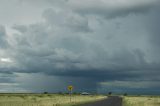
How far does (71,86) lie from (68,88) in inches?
32.2

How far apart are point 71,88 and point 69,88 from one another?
1.37 feet

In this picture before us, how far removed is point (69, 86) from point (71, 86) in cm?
43

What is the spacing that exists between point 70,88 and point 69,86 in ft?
1.80

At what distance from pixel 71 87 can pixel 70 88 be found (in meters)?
0.33

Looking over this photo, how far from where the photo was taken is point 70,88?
2591 inches

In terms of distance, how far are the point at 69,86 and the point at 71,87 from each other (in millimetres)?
486

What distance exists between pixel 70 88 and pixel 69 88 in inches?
8.5

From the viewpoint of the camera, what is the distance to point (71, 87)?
65.7 metres

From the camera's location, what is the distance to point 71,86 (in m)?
65.7

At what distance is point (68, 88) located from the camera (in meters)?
65.9

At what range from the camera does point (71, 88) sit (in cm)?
6575

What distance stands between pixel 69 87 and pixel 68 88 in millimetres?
408

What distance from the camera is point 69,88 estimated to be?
65.8 meters

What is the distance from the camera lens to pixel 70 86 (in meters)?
65.7
